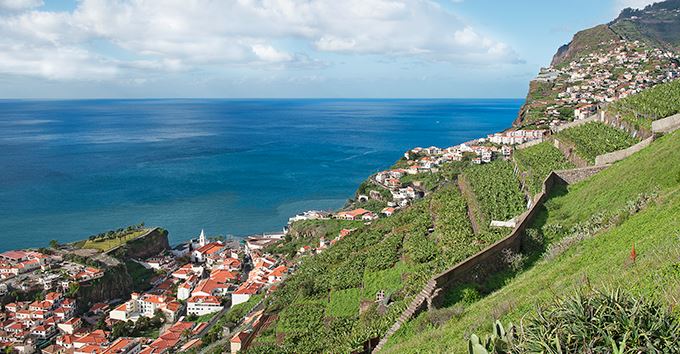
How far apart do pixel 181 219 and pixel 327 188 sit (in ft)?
65.4

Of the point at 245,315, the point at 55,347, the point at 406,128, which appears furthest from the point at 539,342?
the point at 406,128

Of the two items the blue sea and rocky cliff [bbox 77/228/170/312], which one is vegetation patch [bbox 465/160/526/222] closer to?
rocky cliff [bbox 77/228/170/312]

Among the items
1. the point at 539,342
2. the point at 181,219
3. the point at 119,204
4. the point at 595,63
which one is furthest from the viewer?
the point at 595,63

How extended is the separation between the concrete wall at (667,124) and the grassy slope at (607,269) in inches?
218

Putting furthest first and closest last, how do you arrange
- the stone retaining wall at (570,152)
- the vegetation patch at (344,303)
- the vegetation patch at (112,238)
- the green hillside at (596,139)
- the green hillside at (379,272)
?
the vegetation patch at (112,238)
the stone retaining wall at (570,152)
the green hillside at (596,139)
the vegetation patch at (344,303)
the green hillside at (379,272)

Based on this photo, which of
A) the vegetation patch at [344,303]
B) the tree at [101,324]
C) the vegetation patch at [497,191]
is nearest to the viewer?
the vegetation patch at [344,303]

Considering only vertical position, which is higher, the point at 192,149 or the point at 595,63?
the point at 595,63

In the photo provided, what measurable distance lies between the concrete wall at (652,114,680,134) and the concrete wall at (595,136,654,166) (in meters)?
1.01

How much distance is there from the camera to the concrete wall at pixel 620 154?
20.0m

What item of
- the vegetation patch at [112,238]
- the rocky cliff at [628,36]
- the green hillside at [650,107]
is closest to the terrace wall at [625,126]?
the green hillside at [650,107]

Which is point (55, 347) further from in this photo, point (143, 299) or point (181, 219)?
point (181, 219)

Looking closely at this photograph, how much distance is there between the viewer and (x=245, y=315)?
100 ft

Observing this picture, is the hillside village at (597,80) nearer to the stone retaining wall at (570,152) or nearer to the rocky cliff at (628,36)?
the rocky cliff at (628,36)

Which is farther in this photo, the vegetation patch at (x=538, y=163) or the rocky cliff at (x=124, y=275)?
the rocky cliff at (x=124, y=275)
